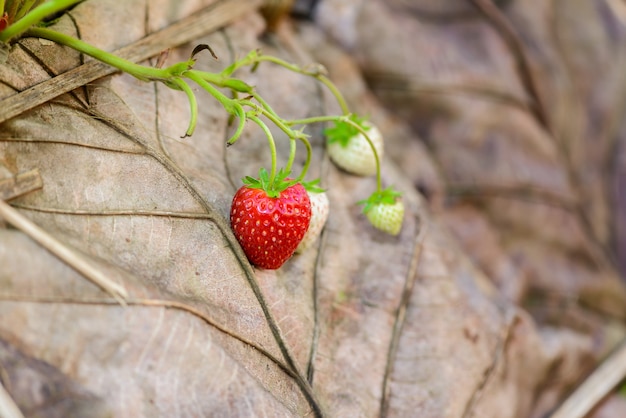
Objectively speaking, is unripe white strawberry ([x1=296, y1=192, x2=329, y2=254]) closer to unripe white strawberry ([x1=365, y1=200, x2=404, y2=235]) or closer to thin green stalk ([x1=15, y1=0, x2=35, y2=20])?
unripe white strawberry ([x1=365, y1=200, x2=404, y2=235])

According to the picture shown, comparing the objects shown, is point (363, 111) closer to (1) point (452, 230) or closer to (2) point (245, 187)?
(1) point (452, 230)

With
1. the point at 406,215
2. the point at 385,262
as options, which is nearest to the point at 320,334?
the point at 385,262

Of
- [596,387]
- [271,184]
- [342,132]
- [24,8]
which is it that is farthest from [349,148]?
[596,387]

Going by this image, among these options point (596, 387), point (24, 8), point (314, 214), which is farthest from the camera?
point (596, 387)

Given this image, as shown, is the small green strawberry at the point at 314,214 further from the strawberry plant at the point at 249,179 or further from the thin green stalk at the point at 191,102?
the thin green stalk at the point at 191,102

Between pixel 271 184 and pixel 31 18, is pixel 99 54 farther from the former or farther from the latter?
pixel 271 184

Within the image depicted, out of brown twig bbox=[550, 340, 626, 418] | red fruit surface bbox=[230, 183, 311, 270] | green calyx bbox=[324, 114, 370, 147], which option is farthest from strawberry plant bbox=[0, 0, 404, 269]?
brown twig bbox=[550, 340, 626, 418]
